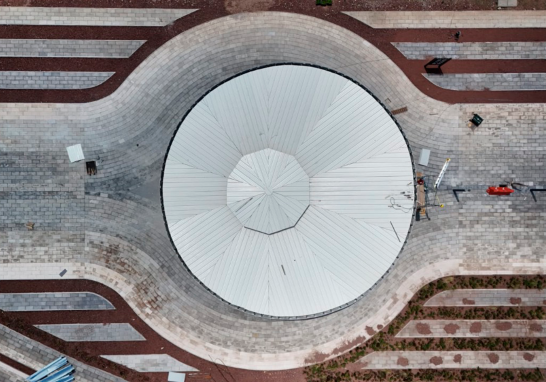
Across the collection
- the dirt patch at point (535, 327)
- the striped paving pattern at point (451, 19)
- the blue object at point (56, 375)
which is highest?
the striped paving pattern at point (451, 19)

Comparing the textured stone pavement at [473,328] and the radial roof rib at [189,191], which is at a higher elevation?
the radial roof rib at [189,191]

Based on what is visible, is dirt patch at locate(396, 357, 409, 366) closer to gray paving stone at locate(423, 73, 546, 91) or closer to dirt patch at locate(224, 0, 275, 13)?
gray paving stone at locate(423, 73, 546, 91)

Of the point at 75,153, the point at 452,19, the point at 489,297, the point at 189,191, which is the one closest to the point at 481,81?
the point at 452,19

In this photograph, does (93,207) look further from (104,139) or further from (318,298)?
(318,298)

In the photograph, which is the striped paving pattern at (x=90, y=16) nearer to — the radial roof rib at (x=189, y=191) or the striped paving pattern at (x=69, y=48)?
the striped paving pattern at (x=69, y=48)

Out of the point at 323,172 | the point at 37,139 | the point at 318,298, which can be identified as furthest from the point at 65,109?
the point at 318,298

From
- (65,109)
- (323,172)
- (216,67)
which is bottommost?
(323,172)

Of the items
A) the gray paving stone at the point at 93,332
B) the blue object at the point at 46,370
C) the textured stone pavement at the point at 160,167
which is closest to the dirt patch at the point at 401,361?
the textured stone pavement at the point at 160,167
